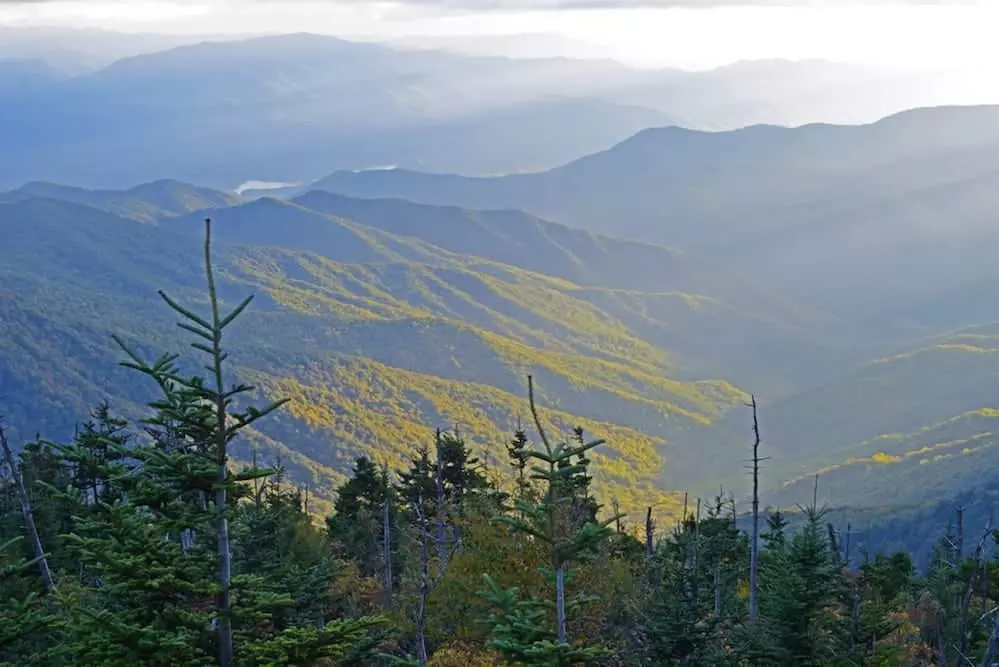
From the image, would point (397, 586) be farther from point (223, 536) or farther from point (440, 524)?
point (223, 536)

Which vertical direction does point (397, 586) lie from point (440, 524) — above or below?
below

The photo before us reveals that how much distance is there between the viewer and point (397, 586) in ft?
171

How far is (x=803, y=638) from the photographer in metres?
24.9

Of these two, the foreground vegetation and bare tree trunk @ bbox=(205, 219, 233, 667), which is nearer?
the foreground vegetation

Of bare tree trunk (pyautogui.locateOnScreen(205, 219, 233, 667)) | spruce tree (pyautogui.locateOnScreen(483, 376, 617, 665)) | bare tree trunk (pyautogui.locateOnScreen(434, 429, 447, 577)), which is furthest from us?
bare tree trunk (pyautogui.locateOnScreen(434, 429, 447, 577))

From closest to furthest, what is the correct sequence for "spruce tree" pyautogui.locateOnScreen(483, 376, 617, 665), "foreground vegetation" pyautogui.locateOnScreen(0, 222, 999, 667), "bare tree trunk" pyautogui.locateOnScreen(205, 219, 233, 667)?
"spruce tree" pyautogui.locateOnScreen(483, 376, 617, 665) < "foreground vegetation" pyautogui.locateOnScreen(0, 222, 999, 667) < "bare tree trunk" pyautogui.locateOnScreen(205, 219, 233, 667)

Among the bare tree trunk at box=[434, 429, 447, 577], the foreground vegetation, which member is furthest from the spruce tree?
the bare tree trunk at box=[434, 429, 447, 577]

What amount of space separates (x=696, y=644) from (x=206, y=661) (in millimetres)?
15198

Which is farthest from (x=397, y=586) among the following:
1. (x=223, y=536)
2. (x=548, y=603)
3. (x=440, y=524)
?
(x=548, y=603)

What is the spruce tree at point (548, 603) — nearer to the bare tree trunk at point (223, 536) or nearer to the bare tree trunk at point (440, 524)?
the bare tree trunk at point (223, 536)

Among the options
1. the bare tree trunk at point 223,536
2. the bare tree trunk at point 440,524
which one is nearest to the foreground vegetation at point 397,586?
the bare tree trunk at point 223,536

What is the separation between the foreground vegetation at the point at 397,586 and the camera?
50.6 ft

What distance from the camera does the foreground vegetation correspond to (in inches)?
608

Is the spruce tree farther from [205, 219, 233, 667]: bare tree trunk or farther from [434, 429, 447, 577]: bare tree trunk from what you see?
[434, 429, 447, 577]: bare tree trunk
